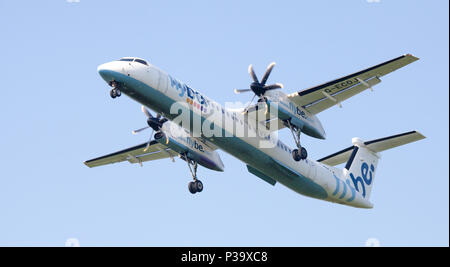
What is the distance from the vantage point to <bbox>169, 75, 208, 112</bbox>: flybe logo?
23.4 m

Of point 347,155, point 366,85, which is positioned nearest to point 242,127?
point 366,85

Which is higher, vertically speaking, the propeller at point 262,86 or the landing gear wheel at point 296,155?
the propeller at point 262,86

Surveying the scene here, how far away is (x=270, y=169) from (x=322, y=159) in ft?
13.2

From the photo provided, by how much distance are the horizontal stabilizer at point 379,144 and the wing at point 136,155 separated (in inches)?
291

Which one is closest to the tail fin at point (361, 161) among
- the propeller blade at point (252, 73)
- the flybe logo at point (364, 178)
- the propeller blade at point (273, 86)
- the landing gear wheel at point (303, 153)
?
the flybe logo at point (364, 178)

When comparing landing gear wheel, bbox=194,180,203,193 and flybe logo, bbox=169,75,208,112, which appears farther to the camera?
landing gear wheel, bbox=194,180,203,193

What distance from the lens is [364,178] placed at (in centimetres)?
2920

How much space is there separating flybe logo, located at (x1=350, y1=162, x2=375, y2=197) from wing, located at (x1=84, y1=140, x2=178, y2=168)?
8601 mm

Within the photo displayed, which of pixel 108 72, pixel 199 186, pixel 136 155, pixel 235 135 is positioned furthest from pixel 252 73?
pixel 136 155

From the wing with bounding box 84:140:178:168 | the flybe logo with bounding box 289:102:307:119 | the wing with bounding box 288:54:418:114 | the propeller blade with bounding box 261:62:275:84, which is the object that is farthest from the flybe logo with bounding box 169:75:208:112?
the wing with bounding box 84:140:178:168

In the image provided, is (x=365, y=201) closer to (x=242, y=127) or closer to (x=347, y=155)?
(x=347, y=155)

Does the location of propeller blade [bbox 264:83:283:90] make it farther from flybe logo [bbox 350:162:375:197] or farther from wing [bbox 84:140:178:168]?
wing [bbox 84:140:178:168]

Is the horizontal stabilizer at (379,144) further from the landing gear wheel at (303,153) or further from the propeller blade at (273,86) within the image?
the propeller blade at (273,86)

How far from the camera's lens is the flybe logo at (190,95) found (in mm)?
23375
